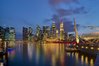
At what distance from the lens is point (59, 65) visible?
4434 cm


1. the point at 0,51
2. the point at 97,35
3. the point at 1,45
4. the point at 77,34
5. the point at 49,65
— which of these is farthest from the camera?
the point at 77,34

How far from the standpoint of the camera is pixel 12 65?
1726 inches

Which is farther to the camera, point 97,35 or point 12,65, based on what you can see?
point 97,35

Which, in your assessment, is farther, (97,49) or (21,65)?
(97,49)

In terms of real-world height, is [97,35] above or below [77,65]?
above

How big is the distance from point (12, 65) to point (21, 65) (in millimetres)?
1663

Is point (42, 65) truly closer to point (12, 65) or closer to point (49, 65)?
point (49, 65)

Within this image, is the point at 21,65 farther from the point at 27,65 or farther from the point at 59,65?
the point at 59,65

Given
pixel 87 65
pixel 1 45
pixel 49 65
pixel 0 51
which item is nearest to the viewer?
pixel 87 65

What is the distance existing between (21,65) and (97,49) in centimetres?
2392

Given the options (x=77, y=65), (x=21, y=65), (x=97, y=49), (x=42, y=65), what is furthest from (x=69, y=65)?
(x=97, y=49)

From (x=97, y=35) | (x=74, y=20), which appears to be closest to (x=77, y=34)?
(x=74, y=20)

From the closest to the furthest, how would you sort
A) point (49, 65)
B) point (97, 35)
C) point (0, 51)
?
point (49, 65) → point (0, 51) → point (97, 35)

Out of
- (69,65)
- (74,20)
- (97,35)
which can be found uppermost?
(74,20)
